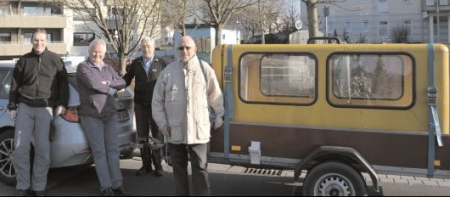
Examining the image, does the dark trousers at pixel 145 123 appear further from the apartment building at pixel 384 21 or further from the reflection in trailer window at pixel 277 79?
the apartment building at pixel 384 21

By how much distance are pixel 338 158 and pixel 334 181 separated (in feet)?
0.74

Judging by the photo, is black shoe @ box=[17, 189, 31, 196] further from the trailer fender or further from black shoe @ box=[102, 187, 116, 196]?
the trailer fender

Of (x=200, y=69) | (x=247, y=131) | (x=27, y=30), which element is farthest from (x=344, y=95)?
(x=27, y=30)

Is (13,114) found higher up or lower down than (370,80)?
lower down

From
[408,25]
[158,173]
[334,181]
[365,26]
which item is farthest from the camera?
[365,26]

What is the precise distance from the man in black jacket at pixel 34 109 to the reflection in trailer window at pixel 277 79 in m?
2.16

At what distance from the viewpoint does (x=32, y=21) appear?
57.2 metres

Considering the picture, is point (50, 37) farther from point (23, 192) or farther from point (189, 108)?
point (189, 108)

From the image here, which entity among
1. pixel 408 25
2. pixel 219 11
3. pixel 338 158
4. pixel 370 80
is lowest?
pixel 338 158

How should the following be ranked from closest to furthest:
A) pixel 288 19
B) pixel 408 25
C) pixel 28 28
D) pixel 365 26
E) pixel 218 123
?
pixel 218 123 < pixel 288 19 < pixel 28 28 < pixel 408 25 < pixel 365 26

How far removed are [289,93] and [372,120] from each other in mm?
861

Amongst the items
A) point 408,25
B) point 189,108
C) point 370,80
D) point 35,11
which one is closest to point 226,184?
point 189,108

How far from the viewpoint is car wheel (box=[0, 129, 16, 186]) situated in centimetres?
633

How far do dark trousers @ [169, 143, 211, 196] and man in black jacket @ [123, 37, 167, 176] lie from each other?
1.30 m
